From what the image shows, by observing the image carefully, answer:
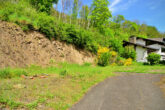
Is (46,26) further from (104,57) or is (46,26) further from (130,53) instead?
(130,53)

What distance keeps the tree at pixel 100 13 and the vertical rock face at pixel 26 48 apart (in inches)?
754

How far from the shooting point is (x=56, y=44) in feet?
52.1

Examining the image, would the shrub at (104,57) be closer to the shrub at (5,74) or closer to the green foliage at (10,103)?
the shrub at (5,74)

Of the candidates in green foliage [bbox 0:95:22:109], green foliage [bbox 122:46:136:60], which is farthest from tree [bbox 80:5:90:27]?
green foliage [bbox 0:95:22:109]

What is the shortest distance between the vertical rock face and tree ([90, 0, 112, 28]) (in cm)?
1915

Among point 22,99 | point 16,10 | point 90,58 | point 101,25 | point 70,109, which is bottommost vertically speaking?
point 70,109

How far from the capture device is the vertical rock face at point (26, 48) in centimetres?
998

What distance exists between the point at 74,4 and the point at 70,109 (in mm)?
33350

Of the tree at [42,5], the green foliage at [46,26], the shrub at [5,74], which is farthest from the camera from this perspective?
Result: the tree at [42,5]

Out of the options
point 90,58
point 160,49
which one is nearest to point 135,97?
point 90,58

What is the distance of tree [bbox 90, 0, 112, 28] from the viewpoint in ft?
105

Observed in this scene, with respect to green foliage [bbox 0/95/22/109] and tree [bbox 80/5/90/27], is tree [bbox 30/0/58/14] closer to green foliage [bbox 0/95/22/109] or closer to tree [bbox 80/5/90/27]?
tree [bbox 80/5/90/27]

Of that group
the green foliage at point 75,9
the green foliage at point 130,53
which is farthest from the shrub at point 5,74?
the green foliage at point 75,9

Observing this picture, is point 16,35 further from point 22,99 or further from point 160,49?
point 160,49
